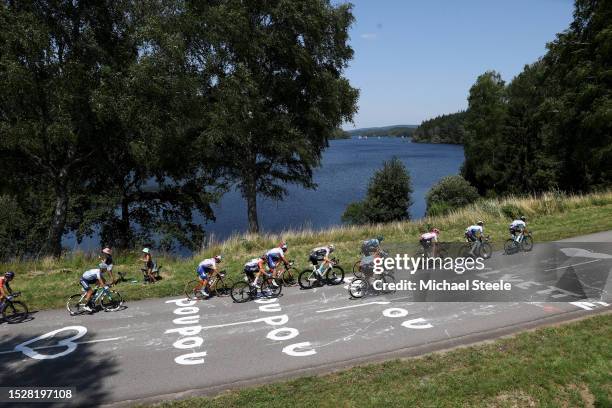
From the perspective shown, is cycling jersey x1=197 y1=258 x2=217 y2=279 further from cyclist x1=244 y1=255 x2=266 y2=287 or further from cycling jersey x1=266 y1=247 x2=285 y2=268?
cycling jersey x1=266 y1=247 x2=285 y2=268

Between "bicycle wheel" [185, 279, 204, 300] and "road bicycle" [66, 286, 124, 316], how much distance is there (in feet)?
6.29

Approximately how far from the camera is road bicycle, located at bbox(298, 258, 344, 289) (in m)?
14.6

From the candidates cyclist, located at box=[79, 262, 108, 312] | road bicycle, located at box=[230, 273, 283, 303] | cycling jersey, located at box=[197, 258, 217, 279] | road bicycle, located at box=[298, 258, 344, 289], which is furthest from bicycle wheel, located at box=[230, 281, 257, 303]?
cyclist, located at box=[79, 262, 108, 312]

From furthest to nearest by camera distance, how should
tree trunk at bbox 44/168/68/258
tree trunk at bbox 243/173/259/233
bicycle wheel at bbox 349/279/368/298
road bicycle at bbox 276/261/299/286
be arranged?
tree trunk at bbox 243/173/259/233 → tree trunk at bbox 44/168/68/258 → road bicycle at bbox 276/261/299/286 → bicycle wheel at bbox 349/279/368/298

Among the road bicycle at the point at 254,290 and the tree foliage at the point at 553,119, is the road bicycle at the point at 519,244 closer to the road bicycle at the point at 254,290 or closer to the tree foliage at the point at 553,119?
the road bicycle at the point at 254,290

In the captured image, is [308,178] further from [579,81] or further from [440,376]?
[579,81]

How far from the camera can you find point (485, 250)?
54.7ft

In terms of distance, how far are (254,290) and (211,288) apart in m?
1.52

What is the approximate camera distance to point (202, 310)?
12891mm

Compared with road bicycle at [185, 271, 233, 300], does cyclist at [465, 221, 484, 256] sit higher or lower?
higher

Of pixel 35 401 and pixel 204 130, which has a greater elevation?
pixel 204 130

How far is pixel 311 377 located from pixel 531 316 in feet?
20.4

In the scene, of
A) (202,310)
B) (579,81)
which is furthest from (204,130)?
(579,81)

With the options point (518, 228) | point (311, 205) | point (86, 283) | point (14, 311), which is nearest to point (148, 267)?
point (86, 283)
